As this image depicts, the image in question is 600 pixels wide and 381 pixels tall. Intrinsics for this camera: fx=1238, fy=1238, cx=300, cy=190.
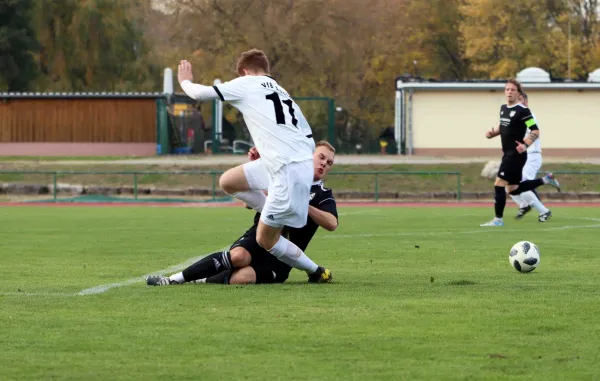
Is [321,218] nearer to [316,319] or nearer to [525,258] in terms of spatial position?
[316,319]

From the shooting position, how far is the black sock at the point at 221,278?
33.0 feet

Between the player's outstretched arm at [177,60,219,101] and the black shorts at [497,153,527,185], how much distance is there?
10165 millimetres

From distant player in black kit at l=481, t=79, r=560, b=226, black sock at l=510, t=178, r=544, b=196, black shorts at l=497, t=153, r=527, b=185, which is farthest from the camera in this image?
black sock at l=510, t=178, r=544, b=196

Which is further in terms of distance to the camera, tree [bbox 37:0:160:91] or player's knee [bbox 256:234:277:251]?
tree [bbox 37:0:160:91]

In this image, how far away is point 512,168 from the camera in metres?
19.6

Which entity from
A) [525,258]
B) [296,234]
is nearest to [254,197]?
[296,234]

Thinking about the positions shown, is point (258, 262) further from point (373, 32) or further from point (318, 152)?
point (373, 32)

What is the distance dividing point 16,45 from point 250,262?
58728 mm

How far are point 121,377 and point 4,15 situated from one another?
208 ft

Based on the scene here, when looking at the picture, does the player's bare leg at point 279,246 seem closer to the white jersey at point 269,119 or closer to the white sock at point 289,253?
the white sock at point 289,253

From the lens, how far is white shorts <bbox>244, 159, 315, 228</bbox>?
9.62 m

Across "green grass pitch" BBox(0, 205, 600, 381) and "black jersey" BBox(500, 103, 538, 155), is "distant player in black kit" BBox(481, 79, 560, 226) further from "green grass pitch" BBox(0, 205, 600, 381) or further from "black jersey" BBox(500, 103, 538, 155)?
"green grass pitch" BBox(0, 205, 600, 381)

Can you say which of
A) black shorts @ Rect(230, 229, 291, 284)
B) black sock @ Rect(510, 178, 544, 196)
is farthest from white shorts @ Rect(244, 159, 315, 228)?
black sock @ Rect(510, 178, 544, 196)

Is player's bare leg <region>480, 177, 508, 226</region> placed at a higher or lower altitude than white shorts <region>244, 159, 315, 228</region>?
lower
